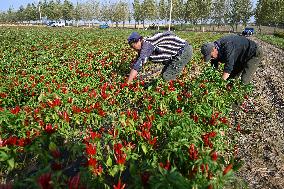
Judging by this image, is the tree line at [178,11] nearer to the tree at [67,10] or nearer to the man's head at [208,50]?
the tree at [67,10]

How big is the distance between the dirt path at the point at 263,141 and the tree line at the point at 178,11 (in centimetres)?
5019

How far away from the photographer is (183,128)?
350 cm

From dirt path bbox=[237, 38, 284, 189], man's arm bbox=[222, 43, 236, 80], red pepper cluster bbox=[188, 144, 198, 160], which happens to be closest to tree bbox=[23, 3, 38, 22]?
dirt path bbox=[237, 38, 284, 189]

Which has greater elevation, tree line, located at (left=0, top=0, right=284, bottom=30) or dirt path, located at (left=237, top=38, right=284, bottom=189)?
tree line, located at (left=0, top=0, right=284, bottom=30)

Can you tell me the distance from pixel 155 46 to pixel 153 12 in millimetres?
68987

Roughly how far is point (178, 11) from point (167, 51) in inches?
2746

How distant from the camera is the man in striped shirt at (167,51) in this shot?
18.9ft

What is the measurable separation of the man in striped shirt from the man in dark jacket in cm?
63

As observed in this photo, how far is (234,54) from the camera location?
6016 millimetres

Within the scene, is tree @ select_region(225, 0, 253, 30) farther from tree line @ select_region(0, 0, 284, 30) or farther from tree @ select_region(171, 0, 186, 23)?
tree @ select_region(171, 0, 186, 23)

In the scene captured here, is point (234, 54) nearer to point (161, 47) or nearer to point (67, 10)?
point (161, 47)

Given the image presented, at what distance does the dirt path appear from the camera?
4.17m

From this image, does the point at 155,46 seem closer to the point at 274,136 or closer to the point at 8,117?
the point at 274,136

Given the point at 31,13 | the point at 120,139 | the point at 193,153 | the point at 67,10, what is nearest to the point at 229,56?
the point at 120,139
